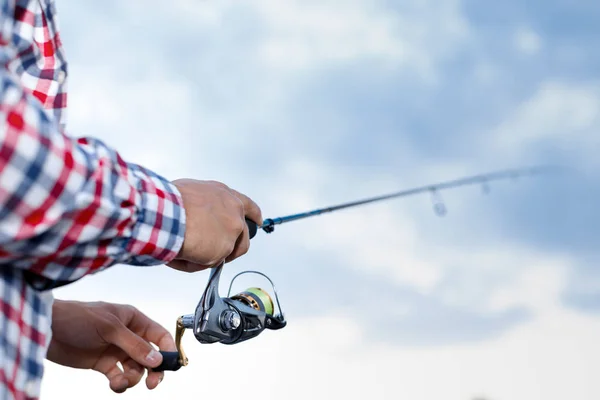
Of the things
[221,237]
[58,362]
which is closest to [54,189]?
[221,237]

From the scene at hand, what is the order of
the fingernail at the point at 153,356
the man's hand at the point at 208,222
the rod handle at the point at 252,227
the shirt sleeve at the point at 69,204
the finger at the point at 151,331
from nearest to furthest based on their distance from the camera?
the shirt sleeve at the point at 69,204, the man's hand at the point at 208,222, the rod handle at the point at 252,227, the fingernail at the point at 153,356, the finger at the point at 151,331

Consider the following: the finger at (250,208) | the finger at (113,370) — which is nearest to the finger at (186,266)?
the finger at (250,208)

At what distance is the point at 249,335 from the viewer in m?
1.98

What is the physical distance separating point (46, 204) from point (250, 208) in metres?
0.57

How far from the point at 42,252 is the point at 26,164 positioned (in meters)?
0.14

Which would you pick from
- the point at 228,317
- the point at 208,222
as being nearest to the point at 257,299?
the point at 228,317

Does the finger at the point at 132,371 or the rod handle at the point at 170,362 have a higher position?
the rod handle at the point at 170,362

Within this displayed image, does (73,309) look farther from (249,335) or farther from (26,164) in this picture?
(26,164)

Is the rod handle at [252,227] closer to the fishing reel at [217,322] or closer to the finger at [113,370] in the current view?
the fishing reel at [217,322]

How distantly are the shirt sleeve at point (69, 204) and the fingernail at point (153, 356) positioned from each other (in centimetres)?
55

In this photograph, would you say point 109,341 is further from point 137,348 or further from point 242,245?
point 242,245

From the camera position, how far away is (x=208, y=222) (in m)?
1.34

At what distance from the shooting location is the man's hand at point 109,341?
5.98ft

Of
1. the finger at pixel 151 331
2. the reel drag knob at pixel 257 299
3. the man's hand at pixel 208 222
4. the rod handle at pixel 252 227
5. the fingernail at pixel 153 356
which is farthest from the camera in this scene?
the reel drag knob at pixel 257 299
